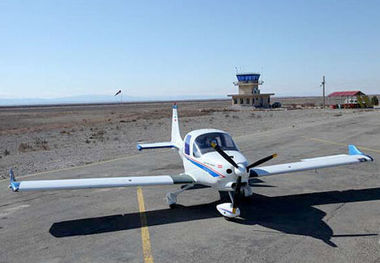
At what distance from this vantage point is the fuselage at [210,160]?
962cm

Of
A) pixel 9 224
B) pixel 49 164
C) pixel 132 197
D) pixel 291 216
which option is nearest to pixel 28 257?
pixel 9 224

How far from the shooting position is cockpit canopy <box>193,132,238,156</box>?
11.0 meters

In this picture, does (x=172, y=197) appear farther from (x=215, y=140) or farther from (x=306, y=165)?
(x=306, y=165)

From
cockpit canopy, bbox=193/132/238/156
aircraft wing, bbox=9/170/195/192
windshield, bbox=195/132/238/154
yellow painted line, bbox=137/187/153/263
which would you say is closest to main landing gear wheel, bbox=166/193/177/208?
aircraft wing, bbox=9/170/195/192

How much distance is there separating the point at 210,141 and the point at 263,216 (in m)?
2.89

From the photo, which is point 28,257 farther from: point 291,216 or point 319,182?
point 319,182

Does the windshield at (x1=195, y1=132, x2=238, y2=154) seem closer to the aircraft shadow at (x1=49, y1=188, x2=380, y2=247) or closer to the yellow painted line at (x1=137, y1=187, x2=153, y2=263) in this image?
the aircraft shadow at (x1=49, y1=188, x2=380, y2=247)

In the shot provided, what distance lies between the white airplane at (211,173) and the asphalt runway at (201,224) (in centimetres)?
91

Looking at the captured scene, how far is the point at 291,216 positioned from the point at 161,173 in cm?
764

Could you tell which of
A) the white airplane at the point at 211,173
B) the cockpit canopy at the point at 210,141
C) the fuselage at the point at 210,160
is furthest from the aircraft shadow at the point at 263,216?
the cockpit canopy at the point at 210,141

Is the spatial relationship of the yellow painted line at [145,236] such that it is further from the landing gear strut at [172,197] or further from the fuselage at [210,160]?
the fuselage at [210,160]

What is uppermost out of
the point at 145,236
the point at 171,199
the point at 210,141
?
the point at 210,141

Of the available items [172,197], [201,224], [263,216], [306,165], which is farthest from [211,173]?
[306,165]

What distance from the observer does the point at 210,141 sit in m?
11.3
